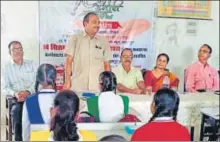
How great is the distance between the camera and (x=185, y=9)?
13.9 feet

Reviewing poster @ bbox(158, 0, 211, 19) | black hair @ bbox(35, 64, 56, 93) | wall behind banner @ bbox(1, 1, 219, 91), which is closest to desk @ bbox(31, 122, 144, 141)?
black hair @ bbox(35, 64, 56, 93)

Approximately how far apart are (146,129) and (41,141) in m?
0.49

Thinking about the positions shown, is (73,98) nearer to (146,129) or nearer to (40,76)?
(146,129)

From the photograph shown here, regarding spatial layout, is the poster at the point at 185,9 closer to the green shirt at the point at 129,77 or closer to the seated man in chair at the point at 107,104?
the green shirt at the point at 129,77

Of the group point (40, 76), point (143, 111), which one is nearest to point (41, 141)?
point (40, 76)

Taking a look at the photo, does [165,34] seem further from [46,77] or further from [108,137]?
[108,137]

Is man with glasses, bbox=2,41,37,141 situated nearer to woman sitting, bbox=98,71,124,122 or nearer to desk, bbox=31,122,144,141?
woman sitting, bbox=98,71,124,122

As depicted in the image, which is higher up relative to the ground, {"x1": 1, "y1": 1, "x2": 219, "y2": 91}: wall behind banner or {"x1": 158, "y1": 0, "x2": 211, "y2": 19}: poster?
{"x1": 158, "y1": 0, "x2": 211, "y2": 19}: poster

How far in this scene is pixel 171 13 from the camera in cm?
419

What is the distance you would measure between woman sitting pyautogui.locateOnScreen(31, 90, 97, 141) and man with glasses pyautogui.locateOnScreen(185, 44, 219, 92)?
8.08 ft

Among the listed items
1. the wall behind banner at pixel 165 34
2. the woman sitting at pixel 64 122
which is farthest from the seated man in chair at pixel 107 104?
the wall behind banner at pixel 165 34

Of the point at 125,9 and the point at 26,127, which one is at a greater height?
the point at 125,9

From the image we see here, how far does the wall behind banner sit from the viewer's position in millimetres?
3816

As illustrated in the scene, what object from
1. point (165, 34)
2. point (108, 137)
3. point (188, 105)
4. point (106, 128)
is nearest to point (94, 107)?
→ point (106, 128)
